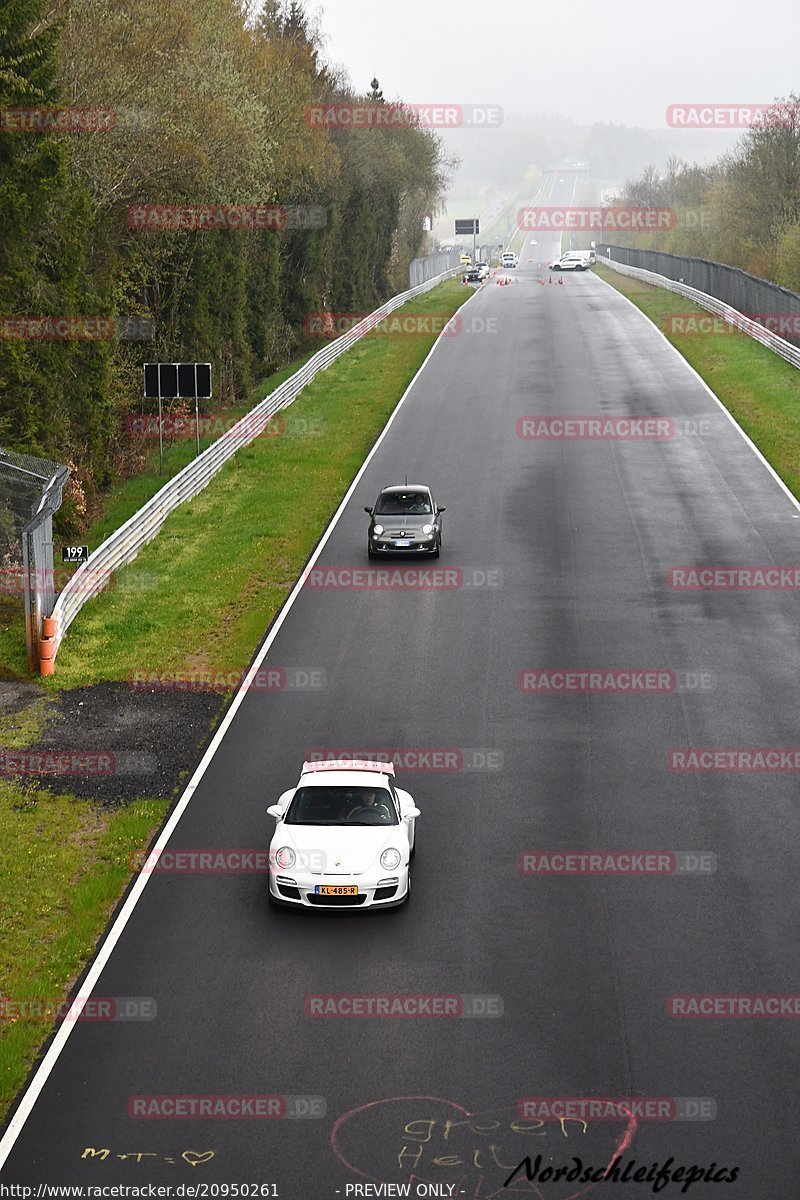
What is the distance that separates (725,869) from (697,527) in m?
17.5

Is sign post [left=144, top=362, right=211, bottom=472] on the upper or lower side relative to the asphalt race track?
upper

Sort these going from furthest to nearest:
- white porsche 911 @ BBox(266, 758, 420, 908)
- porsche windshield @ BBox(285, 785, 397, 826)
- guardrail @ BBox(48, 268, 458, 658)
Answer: guardrail @ BBox(48, 268, 458, 658) < porsche windshield @ BBox(285, 785, 397, 826) < white porsche 911 @ BBox(266, 758, 420, 908)

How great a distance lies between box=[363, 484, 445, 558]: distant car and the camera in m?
31.4

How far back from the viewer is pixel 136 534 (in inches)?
1289

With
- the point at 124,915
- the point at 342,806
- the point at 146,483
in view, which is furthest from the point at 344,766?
the point at 146,483

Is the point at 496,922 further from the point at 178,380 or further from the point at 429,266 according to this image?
the point at 429,266

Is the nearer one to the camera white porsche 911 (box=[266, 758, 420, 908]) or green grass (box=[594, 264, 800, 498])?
white porsche 911 (box=[266, 758, 420, 908])

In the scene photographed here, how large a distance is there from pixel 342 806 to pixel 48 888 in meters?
3.86

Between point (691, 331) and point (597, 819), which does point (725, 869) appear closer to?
point (597, 819)

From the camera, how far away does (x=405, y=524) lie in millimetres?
31594

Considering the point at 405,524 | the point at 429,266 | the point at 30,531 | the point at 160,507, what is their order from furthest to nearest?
the point at 429,266
the point at 160,507
the point at 405,524
the point at 30,531

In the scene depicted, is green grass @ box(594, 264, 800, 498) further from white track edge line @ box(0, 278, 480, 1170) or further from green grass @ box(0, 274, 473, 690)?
white track edge line @ box(0, 278, 480, 1170)

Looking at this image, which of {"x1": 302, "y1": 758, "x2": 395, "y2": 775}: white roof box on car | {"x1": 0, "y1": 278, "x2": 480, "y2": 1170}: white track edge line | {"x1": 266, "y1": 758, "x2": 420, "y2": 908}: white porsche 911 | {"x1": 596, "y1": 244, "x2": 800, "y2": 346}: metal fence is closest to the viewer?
{"x1": 0, "y1": 278, "x2": 480, "y2": 1170}: white track edge line

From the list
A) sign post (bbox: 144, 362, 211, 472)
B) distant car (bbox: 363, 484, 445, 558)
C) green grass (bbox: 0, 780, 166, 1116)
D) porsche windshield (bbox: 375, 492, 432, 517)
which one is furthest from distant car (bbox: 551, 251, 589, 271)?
green grass (bbox: 0, 780, 166, 1116)
